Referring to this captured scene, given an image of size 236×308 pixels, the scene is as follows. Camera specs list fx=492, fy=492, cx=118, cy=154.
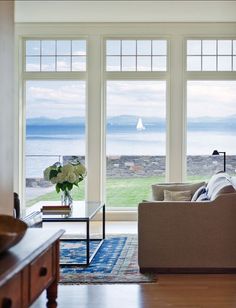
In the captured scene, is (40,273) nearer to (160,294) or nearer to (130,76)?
(160,294)

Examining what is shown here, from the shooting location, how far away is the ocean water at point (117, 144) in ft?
27.2

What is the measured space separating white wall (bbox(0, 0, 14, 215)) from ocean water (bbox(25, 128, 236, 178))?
553cm

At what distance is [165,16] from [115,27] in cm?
96

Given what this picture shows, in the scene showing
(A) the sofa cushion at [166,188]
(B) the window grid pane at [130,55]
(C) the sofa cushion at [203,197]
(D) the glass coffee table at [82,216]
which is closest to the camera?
(D) the glass coffee table at [82,216]

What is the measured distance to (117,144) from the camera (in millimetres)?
8375

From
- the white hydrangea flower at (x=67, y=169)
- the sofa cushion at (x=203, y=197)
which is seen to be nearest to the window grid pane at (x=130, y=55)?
the white hydrangea flower at (x=67, y=169)

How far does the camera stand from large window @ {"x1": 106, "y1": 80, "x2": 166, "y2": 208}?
8.33 meters

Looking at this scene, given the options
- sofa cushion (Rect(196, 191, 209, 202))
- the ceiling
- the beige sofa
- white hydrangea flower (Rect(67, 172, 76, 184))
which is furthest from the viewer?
the ceiling

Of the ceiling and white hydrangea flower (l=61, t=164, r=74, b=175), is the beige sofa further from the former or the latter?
the ceiling

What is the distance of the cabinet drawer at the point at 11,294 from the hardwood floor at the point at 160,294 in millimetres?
1925

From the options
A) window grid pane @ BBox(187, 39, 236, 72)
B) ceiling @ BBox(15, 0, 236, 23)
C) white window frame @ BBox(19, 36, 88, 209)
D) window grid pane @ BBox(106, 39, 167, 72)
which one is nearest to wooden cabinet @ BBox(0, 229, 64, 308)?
ceiling @ BBox(15, 0, 236, 23)

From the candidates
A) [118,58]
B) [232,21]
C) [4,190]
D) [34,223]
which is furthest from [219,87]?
[4,190]

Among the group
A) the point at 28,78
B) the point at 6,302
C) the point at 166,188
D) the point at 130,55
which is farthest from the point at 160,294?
the point at 28,78

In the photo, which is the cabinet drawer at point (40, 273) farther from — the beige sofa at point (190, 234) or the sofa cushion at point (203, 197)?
the sofa cushion at point (203, 197)
